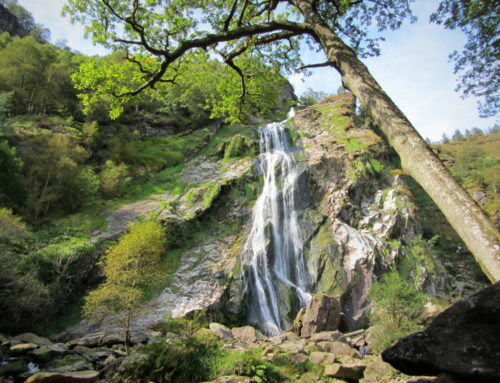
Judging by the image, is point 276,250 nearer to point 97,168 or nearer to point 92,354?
point 92,354

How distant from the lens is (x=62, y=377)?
20.7 ft

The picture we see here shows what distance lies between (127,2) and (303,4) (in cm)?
407

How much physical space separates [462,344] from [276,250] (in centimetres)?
1747

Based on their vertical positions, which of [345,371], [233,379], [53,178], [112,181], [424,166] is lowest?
[345,371]

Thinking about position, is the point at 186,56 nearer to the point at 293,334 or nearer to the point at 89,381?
the point at 89,381

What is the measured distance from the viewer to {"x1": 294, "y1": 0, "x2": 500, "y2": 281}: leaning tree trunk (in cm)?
231

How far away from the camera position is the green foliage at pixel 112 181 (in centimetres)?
2222

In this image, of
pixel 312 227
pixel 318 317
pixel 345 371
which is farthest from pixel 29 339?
pixel 312 227

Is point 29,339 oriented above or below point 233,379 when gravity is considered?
below

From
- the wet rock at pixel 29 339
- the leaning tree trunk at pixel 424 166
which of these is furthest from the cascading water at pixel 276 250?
the leaning tree trunk at pixel 424 166

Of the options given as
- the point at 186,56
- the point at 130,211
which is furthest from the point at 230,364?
the point at 130,211

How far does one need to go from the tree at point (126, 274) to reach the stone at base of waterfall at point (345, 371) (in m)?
8.19

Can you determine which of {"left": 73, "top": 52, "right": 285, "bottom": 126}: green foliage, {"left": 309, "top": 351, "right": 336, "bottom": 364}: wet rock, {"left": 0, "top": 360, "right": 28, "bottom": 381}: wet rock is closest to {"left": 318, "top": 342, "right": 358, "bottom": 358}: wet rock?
{"left": 309, "top": 351, "right": 336, "bottom": 364}: wet rock

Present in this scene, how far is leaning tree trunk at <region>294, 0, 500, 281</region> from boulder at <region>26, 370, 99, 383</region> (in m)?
7.83
